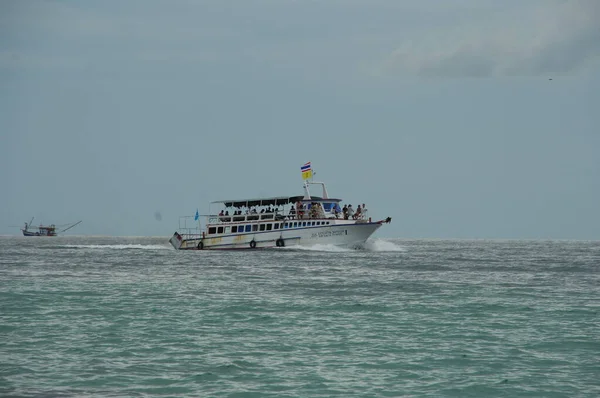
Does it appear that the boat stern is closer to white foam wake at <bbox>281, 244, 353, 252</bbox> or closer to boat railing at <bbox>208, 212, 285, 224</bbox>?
boat railing at <bbox>208, 212, 285, 224</bbox>

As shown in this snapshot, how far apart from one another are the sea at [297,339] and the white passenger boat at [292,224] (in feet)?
125

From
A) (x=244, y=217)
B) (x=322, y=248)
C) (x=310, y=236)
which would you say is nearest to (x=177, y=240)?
(x=244, y=217)

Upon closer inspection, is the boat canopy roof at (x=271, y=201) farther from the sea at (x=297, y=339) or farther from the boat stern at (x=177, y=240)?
the sea at (x=297, y=339)

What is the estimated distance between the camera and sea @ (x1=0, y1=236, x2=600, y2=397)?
1540cm

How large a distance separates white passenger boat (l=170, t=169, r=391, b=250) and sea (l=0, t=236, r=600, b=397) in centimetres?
3824

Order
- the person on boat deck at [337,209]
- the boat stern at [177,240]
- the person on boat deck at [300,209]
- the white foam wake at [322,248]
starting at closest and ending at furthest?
the white foam wake at [322,248]
the person on boat deck at [337,209]
the person on boat deck at [300,209]
the boat stern at [177,240]

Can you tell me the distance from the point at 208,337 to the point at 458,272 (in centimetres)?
3283

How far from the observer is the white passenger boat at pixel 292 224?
77688mm

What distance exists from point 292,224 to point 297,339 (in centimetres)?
5819

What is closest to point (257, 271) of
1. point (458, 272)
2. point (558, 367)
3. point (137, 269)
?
point (137, 269)

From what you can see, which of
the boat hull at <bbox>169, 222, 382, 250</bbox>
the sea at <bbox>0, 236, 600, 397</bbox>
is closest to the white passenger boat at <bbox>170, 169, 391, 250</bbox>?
the boat hull at <bbox>169, 222, 382, 250</bbox>

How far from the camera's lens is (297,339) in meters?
21.1

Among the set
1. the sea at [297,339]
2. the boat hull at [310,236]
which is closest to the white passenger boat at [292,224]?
the boat hull at [310,236]

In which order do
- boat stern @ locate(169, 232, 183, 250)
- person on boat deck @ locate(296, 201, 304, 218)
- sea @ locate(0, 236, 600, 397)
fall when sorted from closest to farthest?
sea @ locate(0, 236, 600, 397)
person on boat deck @ locate(296, 201, 304, 218)
boat stern @ locate(169, 232, 183, 250)
